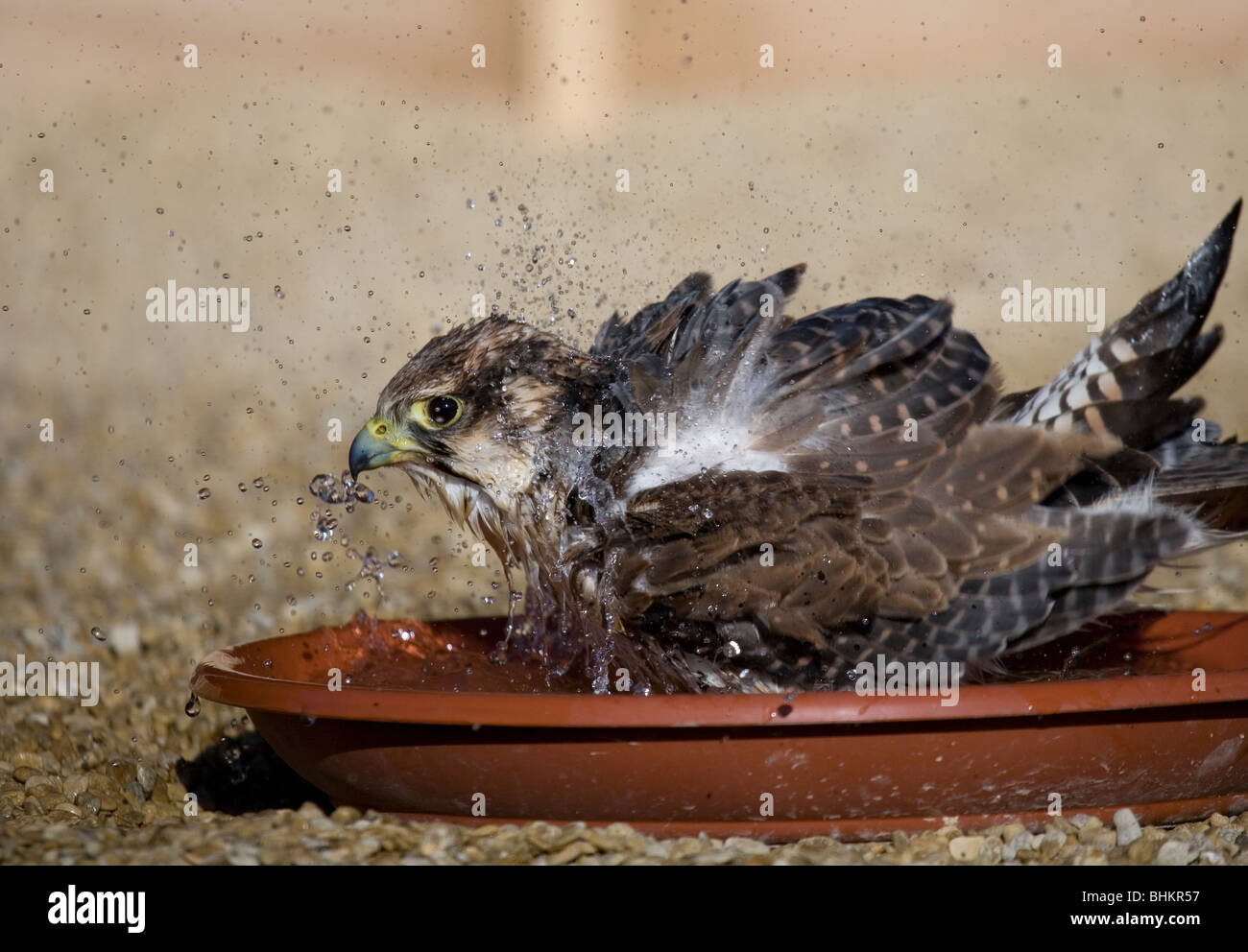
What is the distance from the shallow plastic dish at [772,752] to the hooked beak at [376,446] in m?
0.69

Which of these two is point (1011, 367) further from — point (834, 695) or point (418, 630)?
point (834, 695)

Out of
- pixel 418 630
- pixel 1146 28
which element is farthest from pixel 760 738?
pixel 1146 28

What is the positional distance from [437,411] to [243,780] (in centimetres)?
139

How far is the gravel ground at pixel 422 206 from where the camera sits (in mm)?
7879

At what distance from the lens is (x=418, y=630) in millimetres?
4051

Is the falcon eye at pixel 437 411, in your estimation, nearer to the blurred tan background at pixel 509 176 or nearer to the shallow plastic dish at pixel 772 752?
the shallow plastic dish at pixel 772 752

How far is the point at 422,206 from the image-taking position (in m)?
11.5
